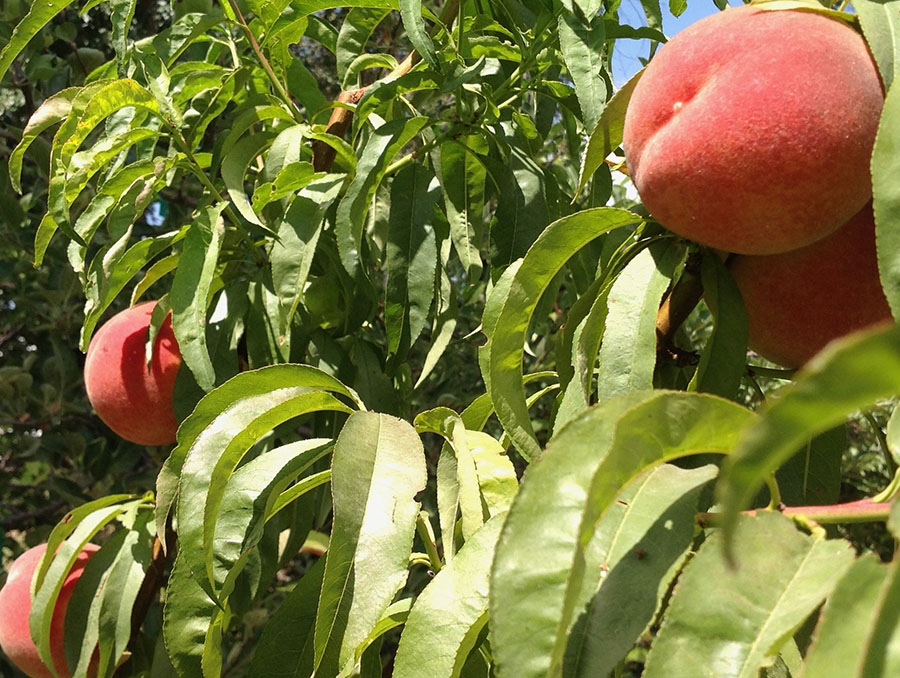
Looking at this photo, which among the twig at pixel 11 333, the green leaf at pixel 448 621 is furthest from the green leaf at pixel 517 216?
the twig at pixel 11 333

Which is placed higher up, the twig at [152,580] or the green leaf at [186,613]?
the green leaf at [186,613]

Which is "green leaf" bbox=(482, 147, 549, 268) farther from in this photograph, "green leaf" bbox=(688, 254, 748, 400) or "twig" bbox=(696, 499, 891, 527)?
"twig" bbox=(696, 499, 891, 527)

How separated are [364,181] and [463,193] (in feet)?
0.58

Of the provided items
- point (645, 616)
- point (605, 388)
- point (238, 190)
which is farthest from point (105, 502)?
point (645, 616)

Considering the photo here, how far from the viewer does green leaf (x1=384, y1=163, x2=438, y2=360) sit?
0.97m

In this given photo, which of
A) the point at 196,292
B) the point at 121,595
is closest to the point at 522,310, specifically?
the point at 196,292

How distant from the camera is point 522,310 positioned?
64cm

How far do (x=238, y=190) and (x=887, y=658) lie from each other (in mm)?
804

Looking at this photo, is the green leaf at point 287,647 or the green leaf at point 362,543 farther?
the green leaf at point 287,647

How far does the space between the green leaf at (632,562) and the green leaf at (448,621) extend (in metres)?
0.08

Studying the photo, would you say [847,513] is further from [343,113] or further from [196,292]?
[343,113]

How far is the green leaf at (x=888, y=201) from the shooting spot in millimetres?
468

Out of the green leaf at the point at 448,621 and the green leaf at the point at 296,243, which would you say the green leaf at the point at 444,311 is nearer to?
the green leaf at the point at 296,243

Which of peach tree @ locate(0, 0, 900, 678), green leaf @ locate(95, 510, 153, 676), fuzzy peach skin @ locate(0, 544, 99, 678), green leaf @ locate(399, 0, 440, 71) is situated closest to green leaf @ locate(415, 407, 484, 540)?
peach tree @ locate(0, 0, 900, 678)
